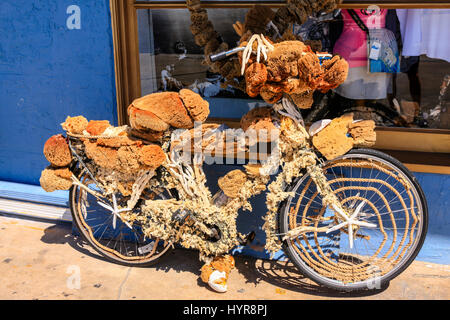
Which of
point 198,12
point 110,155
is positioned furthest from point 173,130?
→ point 198,12

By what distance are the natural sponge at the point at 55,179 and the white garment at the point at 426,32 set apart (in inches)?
113

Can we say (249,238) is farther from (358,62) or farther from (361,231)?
(358,62)

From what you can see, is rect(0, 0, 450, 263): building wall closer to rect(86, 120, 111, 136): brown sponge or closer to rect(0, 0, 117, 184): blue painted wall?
rect(0, 0, 117, 184): blue painted wall

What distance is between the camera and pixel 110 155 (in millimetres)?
3090

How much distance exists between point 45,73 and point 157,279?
2294 millimetres

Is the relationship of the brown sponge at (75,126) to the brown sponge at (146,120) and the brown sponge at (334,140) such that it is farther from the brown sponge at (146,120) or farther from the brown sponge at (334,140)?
the brown sponge at (334,140)

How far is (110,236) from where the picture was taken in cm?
398

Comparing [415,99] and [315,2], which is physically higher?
[315,2]

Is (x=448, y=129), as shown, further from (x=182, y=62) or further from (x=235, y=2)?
(x=182, y=62)

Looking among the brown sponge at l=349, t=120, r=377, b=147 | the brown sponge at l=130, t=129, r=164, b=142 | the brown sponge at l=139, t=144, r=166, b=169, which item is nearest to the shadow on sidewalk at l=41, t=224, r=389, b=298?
the brown sponge at l=139, t=144, r=166, b=169

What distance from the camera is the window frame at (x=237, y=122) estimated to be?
10.8 feet

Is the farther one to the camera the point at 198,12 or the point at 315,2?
the point at 198,12

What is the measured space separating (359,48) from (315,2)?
867 mm

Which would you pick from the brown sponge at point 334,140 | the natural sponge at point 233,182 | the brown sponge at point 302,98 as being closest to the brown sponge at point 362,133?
the brown sponge at point 334,140
